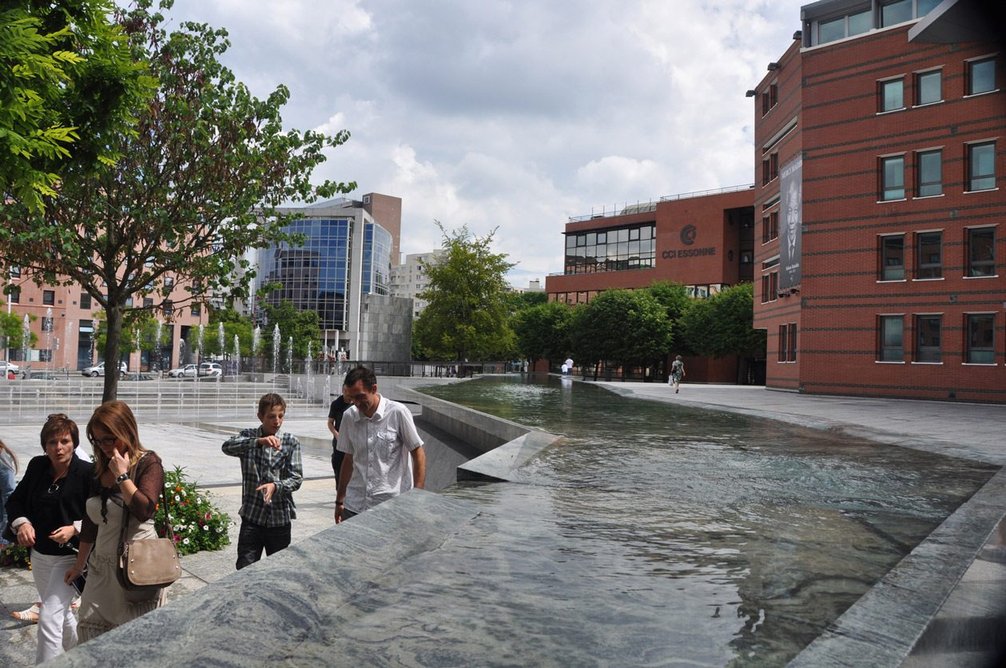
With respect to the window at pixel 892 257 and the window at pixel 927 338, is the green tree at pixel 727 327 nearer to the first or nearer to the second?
the window at pixel 892 257

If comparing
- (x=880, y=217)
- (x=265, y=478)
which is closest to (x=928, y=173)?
(x=880, y=217)

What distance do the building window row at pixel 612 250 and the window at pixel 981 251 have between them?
49.6 meters

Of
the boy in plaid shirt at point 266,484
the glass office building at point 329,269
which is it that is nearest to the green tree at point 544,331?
the glass office building at point 329,269

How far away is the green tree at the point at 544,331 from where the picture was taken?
73.2 m

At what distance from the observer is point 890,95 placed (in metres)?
29.7

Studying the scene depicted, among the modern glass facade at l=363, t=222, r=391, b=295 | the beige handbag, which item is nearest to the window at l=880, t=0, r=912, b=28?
the beige handbag

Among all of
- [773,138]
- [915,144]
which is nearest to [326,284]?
[773,138]

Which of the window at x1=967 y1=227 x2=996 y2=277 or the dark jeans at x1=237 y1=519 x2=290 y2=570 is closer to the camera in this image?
the dark jeans at x1=237 y1=519 x2=290 y2=570

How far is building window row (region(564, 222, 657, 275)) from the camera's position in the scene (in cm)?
8138

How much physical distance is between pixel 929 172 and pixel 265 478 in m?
30.1

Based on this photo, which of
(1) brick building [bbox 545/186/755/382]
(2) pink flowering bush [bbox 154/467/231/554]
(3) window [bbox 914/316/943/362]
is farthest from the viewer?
(1) brick building [bbox 545/186/755/382]

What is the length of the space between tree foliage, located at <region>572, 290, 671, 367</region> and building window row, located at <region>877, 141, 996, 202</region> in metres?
29.2

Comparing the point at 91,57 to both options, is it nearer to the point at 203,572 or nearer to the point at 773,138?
the point at 203,572

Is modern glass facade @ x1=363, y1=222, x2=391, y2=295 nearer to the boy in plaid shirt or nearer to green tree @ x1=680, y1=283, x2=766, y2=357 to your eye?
green tree @ x1=680, y1=283, x2=766, y2=357
